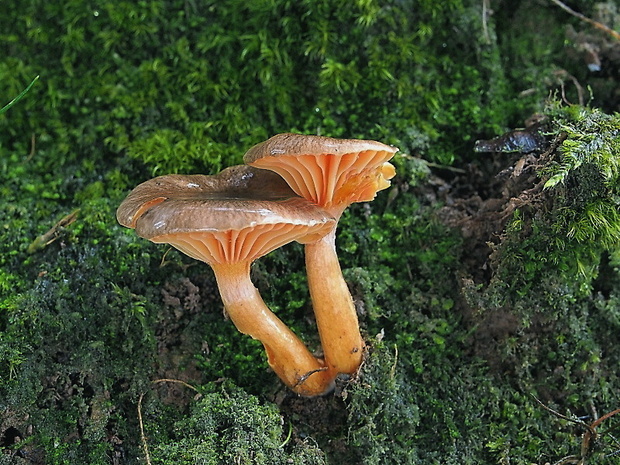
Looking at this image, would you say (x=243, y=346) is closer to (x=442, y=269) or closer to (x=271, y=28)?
(x=442, y=269)

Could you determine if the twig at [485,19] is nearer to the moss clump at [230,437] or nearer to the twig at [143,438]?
the moss clump at [230,437]

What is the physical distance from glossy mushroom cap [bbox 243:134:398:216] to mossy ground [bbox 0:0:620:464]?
636 mm

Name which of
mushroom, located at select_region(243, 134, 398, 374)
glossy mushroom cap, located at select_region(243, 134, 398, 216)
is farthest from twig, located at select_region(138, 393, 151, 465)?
glossy mushroom cap, located at select_region(243, 134, 398, 216)

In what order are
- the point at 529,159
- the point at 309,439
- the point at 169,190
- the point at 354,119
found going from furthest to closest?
the point at 354,119
the point at 529,159
the point at 309,439
the point at 169,190

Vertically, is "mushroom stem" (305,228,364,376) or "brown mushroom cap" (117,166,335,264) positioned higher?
"brown mushroom cap" (117,166,335,264)

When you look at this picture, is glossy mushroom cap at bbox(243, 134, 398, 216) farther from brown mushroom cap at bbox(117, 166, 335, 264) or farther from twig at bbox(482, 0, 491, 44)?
twig at bbox(482, 0, 491, 44)

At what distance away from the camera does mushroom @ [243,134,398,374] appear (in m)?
2.35

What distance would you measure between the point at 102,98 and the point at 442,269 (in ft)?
8.50

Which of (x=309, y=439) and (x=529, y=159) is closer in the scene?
(x=309, y=439)

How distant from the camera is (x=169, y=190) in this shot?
265cm

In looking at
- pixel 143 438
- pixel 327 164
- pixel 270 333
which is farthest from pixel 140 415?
pixel 327 164

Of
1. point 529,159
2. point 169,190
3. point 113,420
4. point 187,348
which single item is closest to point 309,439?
point 187,348

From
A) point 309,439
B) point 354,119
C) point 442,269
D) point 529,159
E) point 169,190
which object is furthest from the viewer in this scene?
point 354,119

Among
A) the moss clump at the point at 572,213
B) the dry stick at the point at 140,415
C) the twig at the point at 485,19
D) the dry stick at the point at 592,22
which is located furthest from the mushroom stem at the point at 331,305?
the dry stick at the point at 592,22
